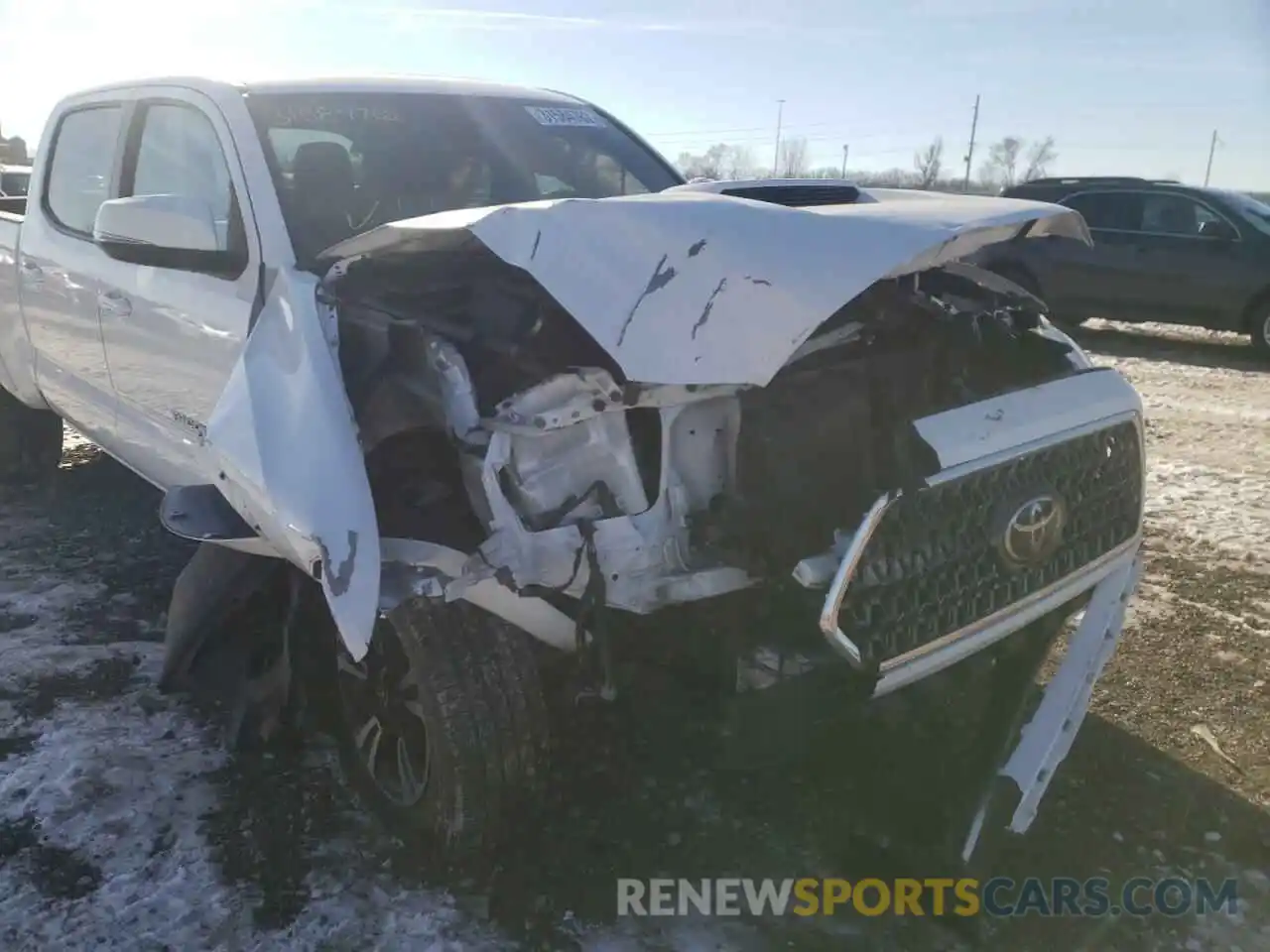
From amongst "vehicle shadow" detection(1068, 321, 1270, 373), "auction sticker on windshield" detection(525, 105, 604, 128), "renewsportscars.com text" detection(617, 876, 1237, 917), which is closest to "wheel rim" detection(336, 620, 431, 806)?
"renewsportscars.com text" detection(617, 876, 1237, 917)

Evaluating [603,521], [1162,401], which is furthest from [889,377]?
[1162,401]

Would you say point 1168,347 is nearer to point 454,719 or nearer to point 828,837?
point 828,837

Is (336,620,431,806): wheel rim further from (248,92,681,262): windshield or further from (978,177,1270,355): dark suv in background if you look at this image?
(978,177,1270,355): dark suv in background

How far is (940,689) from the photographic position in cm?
351

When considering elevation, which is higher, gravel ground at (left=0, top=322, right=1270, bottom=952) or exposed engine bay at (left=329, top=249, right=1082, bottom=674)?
exposed engine bay at (left=329, top=249, right=1082, bottom=674)

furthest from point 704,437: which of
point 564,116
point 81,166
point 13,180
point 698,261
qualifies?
point 13,180

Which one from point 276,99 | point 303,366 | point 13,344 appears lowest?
point 13,344

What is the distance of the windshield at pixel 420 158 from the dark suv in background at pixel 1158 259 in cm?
703

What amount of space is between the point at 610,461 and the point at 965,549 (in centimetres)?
83

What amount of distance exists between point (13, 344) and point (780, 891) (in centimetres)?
412

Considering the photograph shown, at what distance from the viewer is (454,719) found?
7.99 ft

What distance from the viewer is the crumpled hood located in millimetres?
2129

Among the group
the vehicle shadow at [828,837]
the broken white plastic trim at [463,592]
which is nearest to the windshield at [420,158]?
the broken white plastic trim at [463,592]

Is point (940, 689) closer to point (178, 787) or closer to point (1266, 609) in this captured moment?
point (1266, 609)
